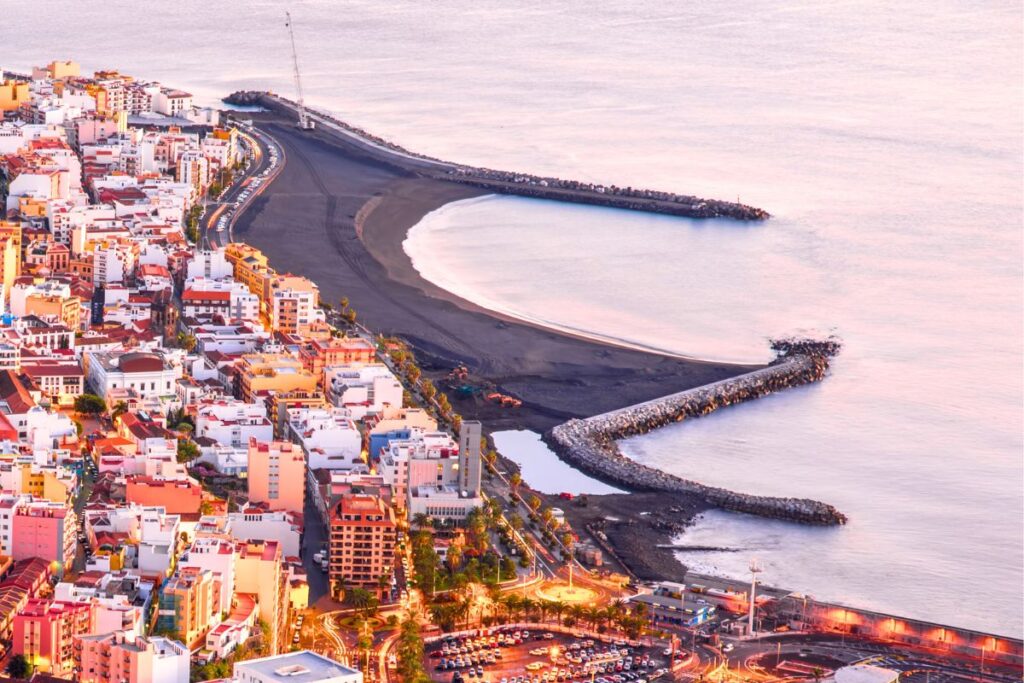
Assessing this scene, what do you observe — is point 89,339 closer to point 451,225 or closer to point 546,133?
point 451,225

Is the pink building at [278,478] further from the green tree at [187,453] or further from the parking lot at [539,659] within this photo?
the parking lot at [539,659]

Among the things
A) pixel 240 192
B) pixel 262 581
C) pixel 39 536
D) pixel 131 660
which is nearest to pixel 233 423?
pixel 39 536

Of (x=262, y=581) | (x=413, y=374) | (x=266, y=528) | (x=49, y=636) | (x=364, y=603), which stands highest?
(x=413, y=374)

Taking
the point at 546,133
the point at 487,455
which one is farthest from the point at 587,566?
the point at 546,133

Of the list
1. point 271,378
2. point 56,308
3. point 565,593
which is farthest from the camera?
point 56,308

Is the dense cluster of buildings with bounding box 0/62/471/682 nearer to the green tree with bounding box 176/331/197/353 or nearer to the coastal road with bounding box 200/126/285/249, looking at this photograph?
the green tree with bounding box 176/331/197/353

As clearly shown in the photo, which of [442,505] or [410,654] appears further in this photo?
[442,505]

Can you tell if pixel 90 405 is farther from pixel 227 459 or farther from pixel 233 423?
pixel 227 459
